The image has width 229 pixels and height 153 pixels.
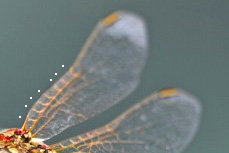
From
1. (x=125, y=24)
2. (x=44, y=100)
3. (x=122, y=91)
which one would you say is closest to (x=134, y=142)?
(x=122, y=91)

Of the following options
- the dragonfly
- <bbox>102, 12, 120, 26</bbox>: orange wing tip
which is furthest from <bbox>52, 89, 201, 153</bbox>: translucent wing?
<bbox>102, 12, 120, 26</bbox>: orange wing tip

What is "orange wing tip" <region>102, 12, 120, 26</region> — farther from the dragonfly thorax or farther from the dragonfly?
the dragonfly thorax

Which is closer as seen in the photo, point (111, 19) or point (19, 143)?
point (111, 19)

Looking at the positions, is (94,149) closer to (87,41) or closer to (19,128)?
(19,128)

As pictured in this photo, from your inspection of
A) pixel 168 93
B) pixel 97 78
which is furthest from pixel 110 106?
pixel 168 93

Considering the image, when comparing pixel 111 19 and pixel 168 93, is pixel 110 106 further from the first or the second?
pixel 111 19

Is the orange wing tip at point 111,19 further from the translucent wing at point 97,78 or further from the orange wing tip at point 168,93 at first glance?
the orange wing tip at point 168,93
